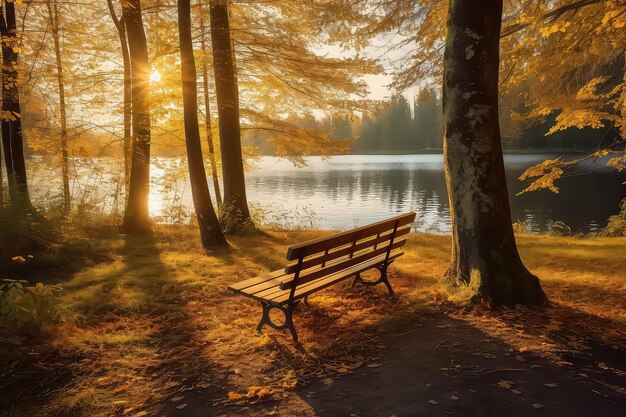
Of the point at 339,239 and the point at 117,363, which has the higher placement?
the point at 339,239

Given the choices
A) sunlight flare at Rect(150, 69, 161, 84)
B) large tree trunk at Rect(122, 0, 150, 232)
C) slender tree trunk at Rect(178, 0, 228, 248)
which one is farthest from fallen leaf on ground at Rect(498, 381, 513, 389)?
sunlight flare at Rect(150, 69, 161, 84)

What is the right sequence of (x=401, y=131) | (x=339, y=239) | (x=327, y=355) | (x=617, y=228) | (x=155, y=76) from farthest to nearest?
(x=401, y=131) → (x=617, y=228) → (x=155, y=76) → (x=339, y=239) → (x=327, y=355)

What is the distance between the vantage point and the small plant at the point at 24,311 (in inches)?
143

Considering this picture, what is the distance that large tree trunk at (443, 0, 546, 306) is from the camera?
449 cm

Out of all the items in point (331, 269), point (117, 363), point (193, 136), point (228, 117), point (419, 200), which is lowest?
point (419, 200)

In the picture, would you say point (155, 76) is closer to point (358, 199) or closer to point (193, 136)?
point (193, 136)

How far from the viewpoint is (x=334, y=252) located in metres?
4.41

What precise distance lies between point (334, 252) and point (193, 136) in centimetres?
501

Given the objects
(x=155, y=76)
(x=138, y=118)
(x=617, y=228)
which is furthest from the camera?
(x=617, y=228)

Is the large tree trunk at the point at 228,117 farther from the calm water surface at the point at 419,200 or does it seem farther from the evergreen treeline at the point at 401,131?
the evergreen treeline at the point at 401,131

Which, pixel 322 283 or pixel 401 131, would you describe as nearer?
pixel 322 283

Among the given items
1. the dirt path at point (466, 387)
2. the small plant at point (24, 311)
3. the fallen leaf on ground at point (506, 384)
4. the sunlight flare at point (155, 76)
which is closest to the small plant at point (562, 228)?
the dirt path at point (466, 387)

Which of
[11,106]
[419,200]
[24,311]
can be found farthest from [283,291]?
[419,200]

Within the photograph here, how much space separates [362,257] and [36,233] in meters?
5.88
